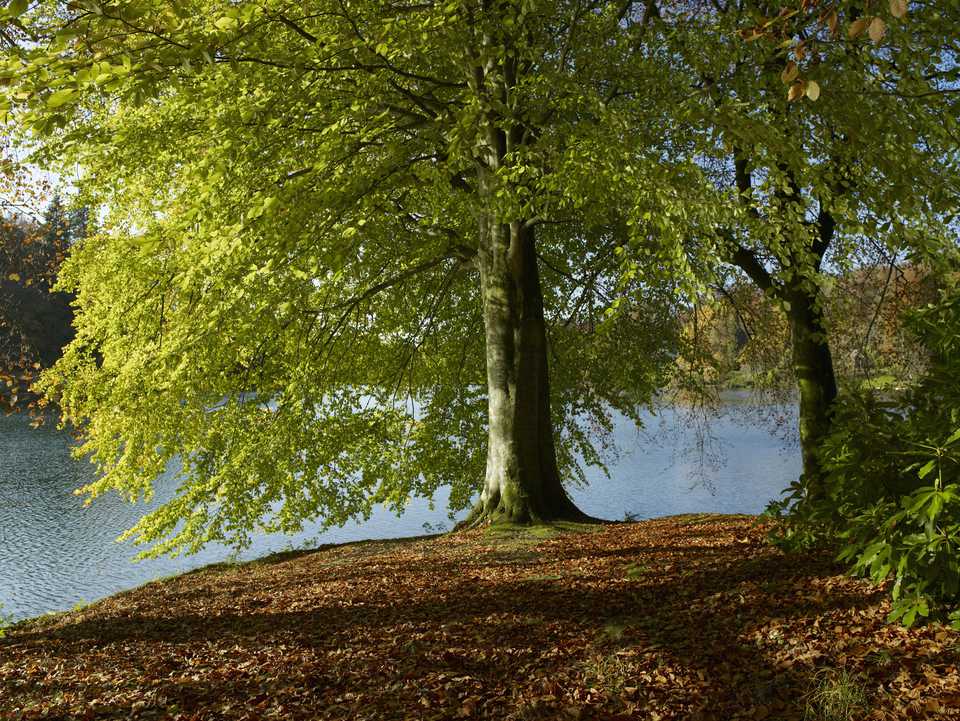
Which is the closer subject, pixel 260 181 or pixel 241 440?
pixel 260 181

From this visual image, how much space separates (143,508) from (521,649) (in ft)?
75.2

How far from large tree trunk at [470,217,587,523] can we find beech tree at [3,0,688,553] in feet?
0.12

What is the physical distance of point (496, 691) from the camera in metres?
4.50

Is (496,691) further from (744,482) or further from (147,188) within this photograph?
(744,482)

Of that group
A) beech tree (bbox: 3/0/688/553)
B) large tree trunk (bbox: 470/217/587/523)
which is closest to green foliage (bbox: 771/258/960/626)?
beech tree (bbox: 3/0/688/553)

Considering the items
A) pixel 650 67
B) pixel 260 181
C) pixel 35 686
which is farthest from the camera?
pixel 260 181

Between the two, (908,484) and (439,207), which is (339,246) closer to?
(439,207)

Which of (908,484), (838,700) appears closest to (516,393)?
(908,484)

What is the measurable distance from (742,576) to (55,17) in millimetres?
11815

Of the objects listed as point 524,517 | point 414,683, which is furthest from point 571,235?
point 414,683

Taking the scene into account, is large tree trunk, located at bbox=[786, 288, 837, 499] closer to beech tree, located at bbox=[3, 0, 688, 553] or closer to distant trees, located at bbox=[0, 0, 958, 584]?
distant trees, located at bbox=[0, 0, 958, 584]

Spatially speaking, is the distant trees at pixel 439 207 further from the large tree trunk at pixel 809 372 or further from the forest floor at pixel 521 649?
the forest floor at pixel 521 649

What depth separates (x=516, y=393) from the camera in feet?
37.5

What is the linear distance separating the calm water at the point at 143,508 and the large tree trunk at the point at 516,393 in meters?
5.31
